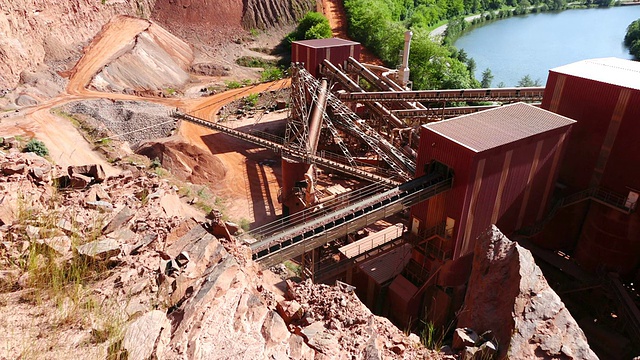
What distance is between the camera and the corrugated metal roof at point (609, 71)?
18.8 metres

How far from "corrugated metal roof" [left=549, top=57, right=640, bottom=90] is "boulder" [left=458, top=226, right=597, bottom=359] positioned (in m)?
13.2

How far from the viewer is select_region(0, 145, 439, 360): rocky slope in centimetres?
616

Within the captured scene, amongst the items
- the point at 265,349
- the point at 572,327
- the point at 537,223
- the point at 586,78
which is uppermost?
the point at 586,78

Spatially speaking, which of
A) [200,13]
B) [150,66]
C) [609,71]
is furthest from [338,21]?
[609,71]

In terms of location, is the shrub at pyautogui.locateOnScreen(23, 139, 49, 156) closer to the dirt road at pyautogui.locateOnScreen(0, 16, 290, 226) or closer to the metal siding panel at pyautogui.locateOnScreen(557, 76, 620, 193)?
the dirt road at pyautogui.locateOnScreen(0, 16, 290, 226)

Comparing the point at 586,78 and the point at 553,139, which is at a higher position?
the point at 586,78

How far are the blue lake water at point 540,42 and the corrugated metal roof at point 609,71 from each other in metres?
43.1

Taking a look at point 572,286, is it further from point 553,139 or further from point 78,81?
point 78,81

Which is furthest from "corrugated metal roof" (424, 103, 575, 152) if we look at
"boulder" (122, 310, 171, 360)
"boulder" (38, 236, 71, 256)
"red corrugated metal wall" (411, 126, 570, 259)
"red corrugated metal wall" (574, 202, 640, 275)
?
"boulder" (38, 236, 71, 256)

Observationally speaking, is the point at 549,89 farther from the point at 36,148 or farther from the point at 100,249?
the point at 36,148

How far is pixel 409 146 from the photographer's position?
2639 cm

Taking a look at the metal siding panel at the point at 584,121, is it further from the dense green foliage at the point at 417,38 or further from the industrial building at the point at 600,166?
the dense green foliage at the point at 417,38

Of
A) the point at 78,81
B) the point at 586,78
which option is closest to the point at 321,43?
the point at 586,78

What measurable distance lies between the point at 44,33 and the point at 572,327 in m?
46.6
